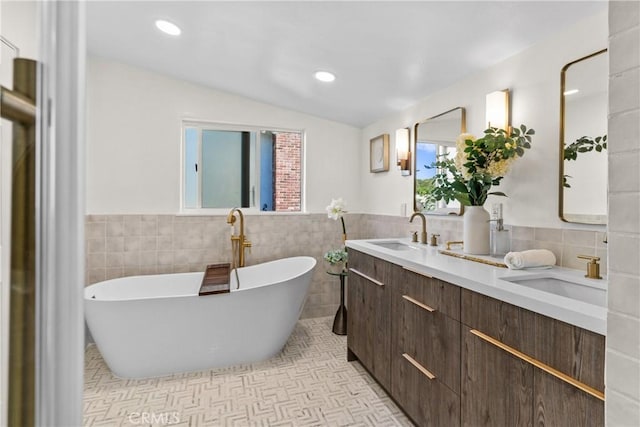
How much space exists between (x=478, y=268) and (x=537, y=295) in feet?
1.38

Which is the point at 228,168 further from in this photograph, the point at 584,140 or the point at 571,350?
the point at 571,350

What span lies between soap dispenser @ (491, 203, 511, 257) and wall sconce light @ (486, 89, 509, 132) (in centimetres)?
45

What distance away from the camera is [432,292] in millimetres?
1494

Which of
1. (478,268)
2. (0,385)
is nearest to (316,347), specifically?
(478,268)

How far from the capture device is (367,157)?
11.2 feet

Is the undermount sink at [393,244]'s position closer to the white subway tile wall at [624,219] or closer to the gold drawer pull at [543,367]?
the gold drawer pull at [543,367]

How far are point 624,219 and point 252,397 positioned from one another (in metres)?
2.12

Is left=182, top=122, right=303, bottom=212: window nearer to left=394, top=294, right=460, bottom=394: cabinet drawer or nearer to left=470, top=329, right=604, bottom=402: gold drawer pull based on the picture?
left=394, top=294, right=460, bottom=394: cabinet drawer

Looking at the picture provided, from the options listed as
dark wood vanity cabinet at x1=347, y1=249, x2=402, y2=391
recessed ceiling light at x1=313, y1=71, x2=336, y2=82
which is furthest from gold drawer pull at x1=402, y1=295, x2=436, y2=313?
recessed ceiling light at x1=313, y1=71, x2=336, y2=82

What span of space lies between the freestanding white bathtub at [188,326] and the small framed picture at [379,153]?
4.05ft

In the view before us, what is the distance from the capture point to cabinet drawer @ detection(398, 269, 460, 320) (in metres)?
1.36

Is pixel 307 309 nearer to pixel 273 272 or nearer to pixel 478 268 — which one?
pixel 273 272

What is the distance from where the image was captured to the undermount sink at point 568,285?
3.94 feet

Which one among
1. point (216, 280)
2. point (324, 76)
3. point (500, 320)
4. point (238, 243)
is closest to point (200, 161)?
point (238, 243)
